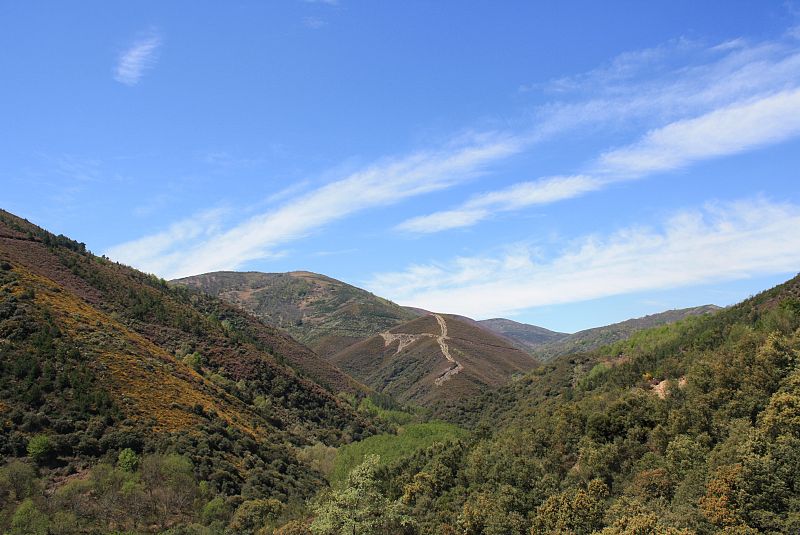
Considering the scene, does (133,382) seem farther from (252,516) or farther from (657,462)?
(657,462)

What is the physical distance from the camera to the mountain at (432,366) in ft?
474

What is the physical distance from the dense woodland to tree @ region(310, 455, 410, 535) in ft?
0.37

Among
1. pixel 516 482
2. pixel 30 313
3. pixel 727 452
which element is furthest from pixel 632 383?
pixel 30 313

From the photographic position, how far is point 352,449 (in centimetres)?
7431

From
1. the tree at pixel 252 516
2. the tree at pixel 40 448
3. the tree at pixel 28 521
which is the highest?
the tree at pixel 40 448

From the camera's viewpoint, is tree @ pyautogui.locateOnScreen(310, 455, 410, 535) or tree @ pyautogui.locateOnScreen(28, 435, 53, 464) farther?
tree @ pyautogui.locateOnScreen(28, 435, 53, 464)

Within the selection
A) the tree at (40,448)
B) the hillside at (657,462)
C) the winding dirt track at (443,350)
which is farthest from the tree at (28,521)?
the winding dirt track at (443,350)

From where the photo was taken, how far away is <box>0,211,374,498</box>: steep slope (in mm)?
51875

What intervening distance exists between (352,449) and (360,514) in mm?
46379

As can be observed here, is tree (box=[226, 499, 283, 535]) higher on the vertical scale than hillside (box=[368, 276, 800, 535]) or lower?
lower

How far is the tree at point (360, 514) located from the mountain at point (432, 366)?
103 meters

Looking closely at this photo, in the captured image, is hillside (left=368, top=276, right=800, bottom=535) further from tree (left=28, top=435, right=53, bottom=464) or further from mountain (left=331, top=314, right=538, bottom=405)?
mountain (left=331, top=314, right=538, bottom=405)

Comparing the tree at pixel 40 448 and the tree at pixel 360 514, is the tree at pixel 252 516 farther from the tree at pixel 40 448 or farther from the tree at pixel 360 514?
the tree at pixel 40 448

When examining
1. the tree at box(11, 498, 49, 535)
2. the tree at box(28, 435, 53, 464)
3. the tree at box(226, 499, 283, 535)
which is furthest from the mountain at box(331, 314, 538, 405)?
the tree at box(11, 498, 49, 535)
